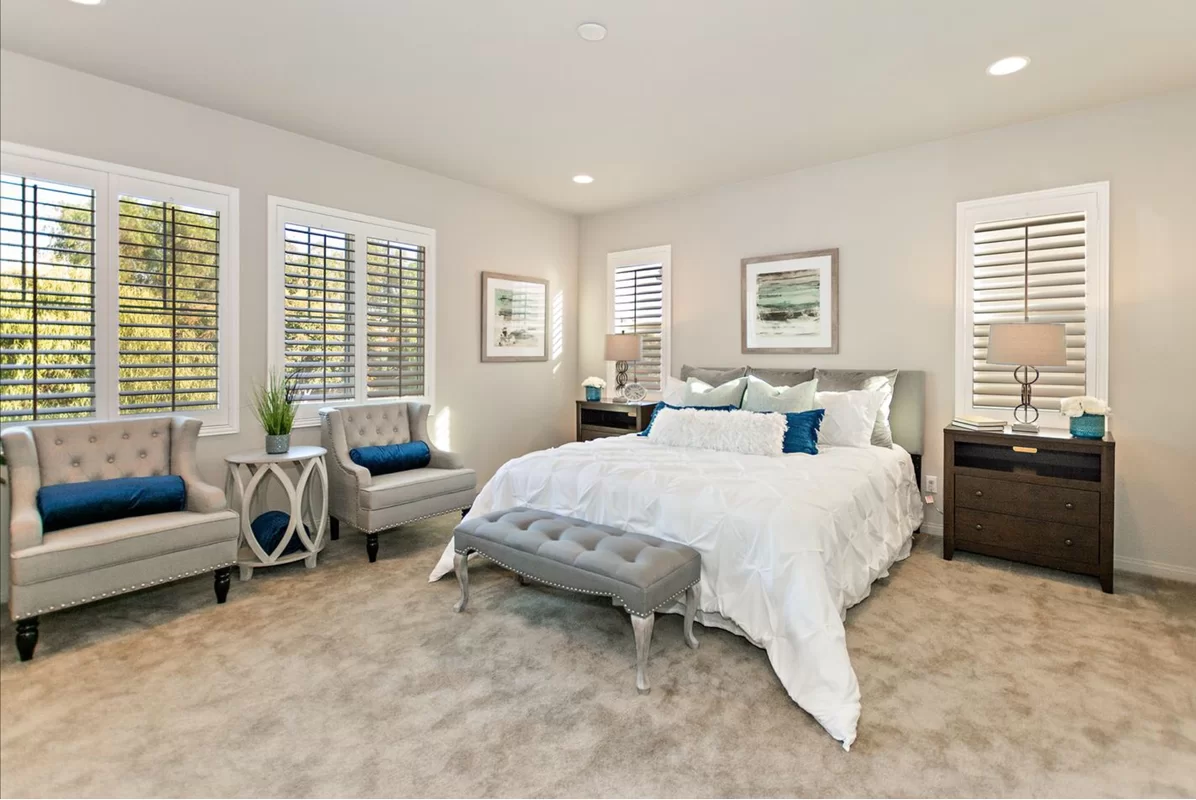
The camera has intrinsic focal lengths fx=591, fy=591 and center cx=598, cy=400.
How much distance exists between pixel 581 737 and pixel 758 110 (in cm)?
325

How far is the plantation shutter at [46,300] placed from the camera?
263cm

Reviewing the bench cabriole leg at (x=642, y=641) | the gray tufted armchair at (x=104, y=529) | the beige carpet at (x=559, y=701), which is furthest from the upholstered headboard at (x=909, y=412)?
the gray tufted armchair at (x=104, y=529)

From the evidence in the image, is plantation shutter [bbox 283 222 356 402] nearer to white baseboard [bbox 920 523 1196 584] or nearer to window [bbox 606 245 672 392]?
window [bbox 606 245 672 392]

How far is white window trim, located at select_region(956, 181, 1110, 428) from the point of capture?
132 inches

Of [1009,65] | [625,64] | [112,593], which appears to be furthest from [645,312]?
[112,593]

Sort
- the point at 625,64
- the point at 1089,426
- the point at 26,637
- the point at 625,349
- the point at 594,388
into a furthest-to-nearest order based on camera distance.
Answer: the point at 594,388 → the point at 625,349 → the point at 1089,426 → the point at 625,64 → the point at 26,637

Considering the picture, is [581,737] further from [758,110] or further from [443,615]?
[758,110]

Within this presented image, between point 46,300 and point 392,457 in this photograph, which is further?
point 392,457

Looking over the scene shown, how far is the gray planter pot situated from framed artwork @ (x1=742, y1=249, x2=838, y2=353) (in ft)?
11.0

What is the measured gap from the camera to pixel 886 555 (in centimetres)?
304

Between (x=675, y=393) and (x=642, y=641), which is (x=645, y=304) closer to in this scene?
(x=675, y=393)

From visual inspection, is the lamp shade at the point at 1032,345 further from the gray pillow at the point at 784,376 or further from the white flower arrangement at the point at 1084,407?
the gray pillow at the point at 784,376

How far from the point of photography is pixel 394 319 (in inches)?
172

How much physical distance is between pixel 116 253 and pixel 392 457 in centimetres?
179
